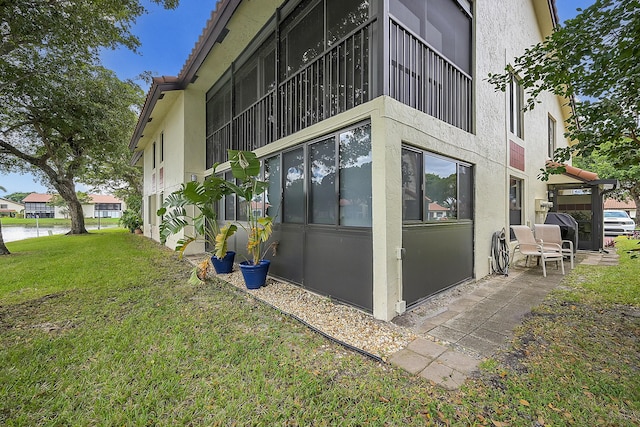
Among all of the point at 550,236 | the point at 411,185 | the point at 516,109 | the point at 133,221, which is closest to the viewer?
the point at 411,185

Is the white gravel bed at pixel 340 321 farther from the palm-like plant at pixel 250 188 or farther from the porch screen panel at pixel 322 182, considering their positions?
the porch screen panel at pixel 322 182

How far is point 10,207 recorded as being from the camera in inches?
2756

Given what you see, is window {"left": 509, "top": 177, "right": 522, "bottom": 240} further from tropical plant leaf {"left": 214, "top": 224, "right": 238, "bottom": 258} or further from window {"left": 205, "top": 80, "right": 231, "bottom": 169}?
window {"left": 205, "top": 80, "right": 231, "bottom": 169}

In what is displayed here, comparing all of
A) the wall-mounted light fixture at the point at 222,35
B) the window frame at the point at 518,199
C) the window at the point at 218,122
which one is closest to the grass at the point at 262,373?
the window frame at the point at 518,199

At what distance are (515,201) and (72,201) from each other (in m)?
25.8

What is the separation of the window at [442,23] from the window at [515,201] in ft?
13.4

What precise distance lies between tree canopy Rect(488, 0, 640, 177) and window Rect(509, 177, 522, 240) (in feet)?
16.3

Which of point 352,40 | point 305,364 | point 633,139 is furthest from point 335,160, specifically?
point 633,139

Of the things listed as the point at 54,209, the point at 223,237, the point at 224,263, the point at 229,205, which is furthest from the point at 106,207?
the point at 223,237

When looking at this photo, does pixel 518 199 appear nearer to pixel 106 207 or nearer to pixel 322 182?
pixel 322 182

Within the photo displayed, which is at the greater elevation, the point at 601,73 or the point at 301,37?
the point at 301,37

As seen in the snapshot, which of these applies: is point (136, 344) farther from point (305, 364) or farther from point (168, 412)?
point (305, 364)

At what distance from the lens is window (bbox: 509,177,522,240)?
8.32 m

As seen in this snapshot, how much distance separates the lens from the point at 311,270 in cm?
534
